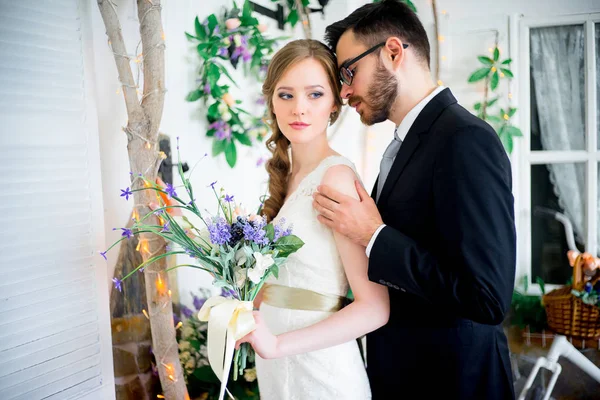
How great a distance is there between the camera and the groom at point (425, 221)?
1.27 metres

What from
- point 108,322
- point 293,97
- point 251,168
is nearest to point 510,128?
point 251,168

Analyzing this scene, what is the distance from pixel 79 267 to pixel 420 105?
1.33 metres

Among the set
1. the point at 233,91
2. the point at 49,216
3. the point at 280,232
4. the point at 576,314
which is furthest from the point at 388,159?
the point at 576,314

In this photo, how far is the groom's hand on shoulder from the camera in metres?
1.39

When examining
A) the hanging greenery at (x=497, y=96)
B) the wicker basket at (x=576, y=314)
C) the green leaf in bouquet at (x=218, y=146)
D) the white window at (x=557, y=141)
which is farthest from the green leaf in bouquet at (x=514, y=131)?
the green leaf in bouquet at (x=218, y=146)

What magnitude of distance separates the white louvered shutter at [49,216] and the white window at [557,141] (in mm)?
2845

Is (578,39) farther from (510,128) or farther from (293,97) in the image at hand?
(293,97)

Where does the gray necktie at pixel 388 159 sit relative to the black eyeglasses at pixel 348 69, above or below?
below

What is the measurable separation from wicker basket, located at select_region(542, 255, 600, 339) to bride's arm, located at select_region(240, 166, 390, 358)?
2.08 metres

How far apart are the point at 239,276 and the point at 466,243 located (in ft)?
1.93

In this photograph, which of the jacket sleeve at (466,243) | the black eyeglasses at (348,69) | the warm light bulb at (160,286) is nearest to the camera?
the jacket sleeve at (466,243)

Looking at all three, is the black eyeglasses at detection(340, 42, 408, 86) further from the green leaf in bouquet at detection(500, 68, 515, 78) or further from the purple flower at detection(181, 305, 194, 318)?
the green leaf in bouquet at detection(500, 68, 515, 78)

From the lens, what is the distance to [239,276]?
1310mm

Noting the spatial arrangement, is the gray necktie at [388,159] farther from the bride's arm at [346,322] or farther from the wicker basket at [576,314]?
the wicker basket at [576,314]
